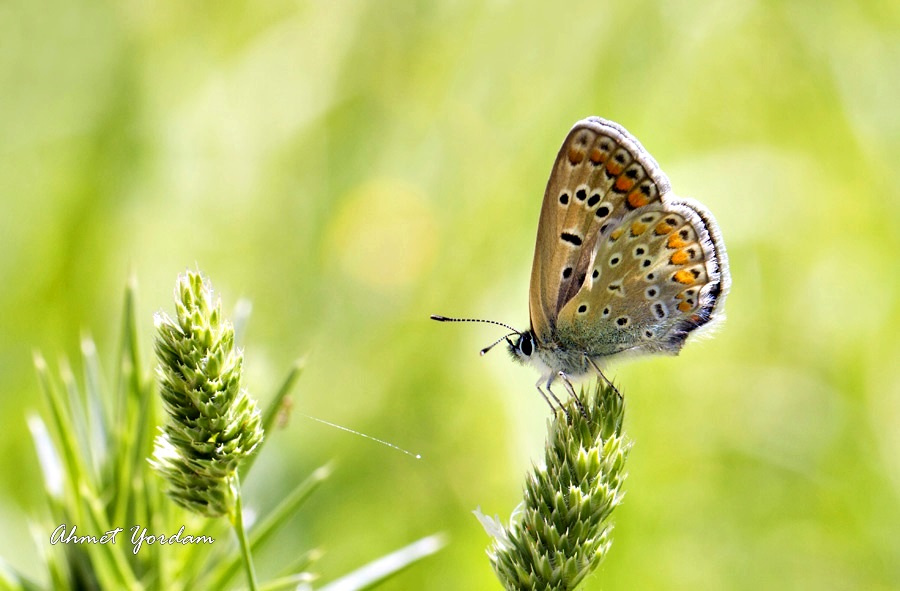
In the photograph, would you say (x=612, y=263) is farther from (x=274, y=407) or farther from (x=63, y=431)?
(x=63, y=431)

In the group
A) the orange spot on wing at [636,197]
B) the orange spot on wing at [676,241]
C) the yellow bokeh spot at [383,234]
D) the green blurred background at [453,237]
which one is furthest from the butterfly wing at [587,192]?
the yellow bokeh spot at [383,234]

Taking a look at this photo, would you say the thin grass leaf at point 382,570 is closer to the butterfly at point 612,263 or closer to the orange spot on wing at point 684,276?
the butterfly at point 612,263

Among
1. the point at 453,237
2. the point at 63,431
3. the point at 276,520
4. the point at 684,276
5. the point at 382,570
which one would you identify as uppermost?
the point at 453,237

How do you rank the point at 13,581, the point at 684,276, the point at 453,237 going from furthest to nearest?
the point at 453,237 < the point at 684,276 < the point at 13,581

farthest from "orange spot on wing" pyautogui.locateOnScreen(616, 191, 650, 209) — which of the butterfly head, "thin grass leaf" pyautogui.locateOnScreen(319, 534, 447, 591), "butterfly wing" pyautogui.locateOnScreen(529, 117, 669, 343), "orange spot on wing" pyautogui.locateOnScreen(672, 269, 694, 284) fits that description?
"thin grass leaf" pyautogui.locateOnScreen(319, 534, 447, 591)

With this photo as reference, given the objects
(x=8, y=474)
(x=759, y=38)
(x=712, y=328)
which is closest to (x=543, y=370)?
(x=712, y=328)

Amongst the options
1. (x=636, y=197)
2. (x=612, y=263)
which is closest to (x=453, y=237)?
(x=612, y=263)

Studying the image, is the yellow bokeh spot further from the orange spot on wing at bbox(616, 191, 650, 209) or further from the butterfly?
the orange spot on wing at bbox(616, 191, 650, 209)
